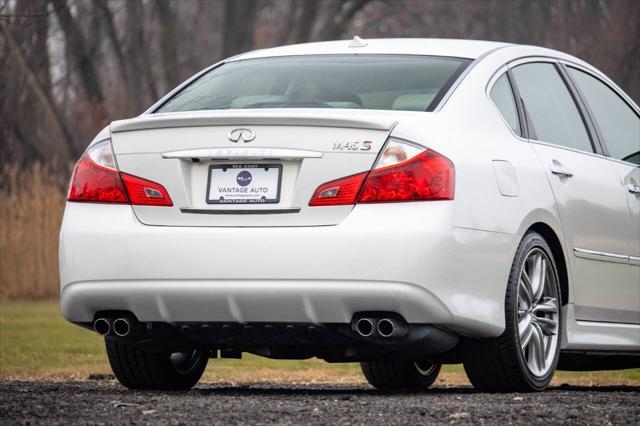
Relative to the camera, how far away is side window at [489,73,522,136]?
6590 millimetres

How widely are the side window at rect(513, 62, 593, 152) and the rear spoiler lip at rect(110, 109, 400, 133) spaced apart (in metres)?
1.22

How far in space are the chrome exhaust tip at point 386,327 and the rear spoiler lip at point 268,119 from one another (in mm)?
750

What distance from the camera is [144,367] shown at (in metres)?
6.69

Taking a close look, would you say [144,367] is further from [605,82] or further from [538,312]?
[605,82]

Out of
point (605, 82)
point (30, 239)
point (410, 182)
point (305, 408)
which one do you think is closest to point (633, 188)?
point (605, 82)

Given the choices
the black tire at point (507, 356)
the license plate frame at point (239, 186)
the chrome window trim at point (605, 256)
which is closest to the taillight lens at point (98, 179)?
the license plate frame at point (239, 186)

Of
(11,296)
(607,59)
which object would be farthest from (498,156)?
(607,59)

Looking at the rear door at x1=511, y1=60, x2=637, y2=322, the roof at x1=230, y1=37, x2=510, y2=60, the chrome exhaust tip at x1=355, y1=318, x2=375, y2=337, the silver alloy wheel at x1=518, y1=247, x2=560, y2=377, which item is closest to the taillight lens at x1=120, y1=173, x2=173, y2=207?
the chrome exhaust tip at x1=355, y1=318, x2=375, y2=337

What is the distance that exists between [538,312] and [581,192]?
28.2 inches

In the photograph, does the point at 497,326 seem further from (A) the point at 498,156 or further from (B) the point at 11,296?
(B) the point at 11,296

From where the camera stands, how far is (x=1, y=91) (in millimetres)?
24875

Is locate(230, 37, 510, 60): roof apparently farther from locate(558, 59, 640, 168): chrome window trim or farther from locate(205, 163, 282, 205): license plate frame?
locate(205, 163, 282, 205): license plate frame

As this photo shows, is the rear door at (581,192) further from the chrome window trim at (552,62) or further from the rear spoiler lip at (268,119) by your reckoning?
the rear spoiler lip at (268,119)

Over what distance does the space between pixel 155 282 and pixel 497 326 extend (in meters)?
1.40
